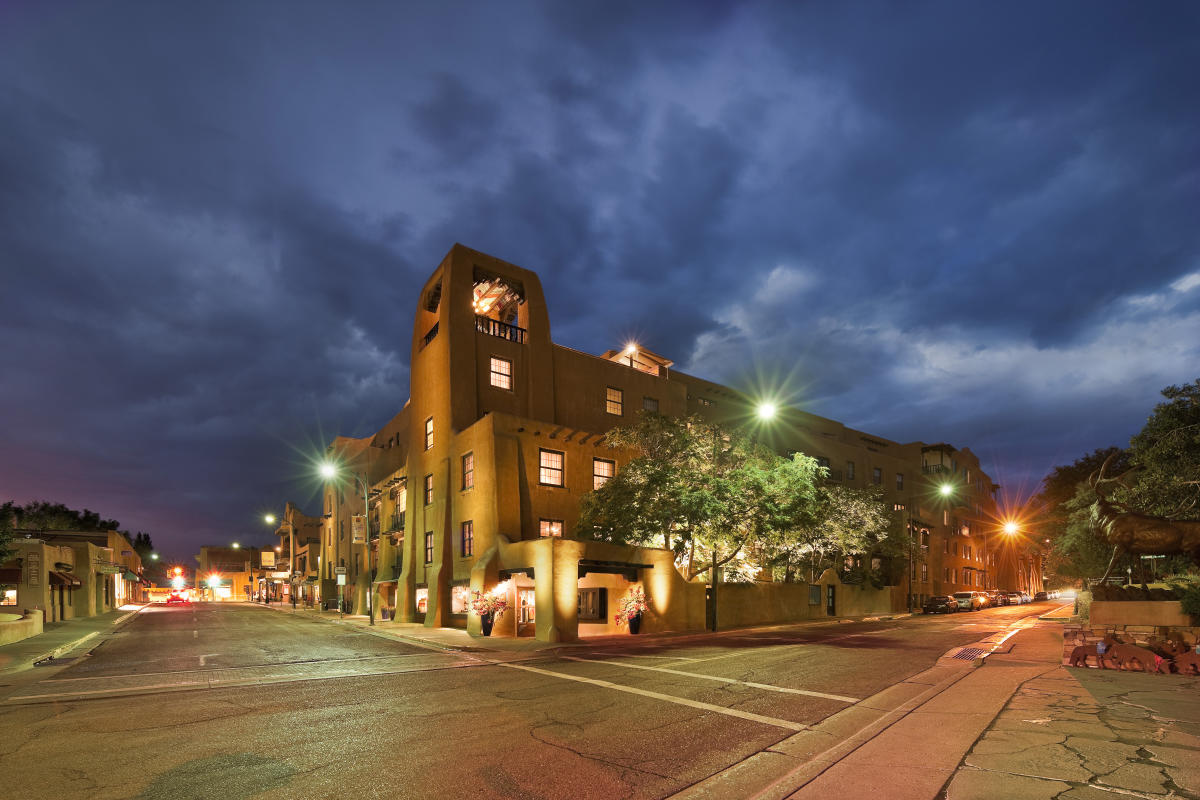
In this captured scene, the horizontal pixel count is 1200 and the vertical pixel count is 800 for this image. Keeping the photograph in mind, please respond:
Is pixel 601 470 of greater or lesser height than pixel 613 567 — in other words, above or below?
above

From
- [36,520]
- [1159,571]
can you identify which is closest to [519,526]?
[1159,571]

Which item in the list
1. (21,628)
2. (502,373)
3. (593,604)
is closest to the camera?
(21,628)

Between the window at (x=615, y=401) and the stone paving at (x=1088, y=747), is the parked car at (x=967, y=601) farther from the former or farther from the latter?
the stone paving at (x=1088, y=747)

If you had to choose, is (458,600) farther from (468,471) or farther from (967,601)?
(967,601)

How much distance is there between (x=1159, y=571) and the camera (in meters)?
32.3

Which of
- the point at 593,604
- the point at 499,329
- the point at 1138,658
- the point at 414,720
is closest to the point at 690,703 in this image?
the point at 414,720

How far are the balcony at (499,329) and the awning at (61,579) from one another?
2790 centimetres

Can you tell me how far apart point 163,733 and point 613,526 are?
20774 mm

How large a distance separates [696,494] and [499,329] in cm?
1461

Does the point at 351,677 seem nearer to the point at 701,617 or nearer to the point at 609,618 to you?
the point at 609,618

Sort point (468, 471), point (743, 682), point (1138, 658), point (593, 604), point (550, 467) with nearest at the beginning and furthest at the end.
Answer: point (743, 682)
point (1138, 658)
point (550, 467)
point (468, 471)
point (593, 604)

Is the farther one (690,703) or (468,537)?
(468,537)

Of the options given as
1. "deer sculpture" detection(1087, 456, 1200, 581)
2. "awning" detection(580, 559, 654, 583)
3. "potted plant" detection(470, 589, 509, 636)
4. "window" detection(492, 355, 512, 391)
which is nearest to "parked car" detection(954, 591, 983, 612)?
"awning" detection(580, 559, 654, 583)

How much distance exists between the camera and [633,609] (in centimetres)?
2673
